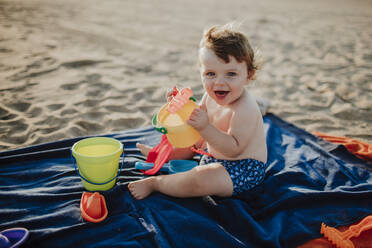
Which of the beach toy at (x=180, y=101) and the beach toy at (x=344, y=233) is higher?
the beach toy at (x=180, y=101)

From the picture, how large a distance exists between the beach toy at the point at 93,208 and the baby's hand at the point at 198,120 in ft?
2.43

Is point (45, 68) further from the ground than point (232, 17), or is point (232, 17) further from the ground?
point (232, 17)

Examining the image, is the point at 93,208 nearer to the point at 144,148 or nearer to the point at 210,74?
the point at 144,148

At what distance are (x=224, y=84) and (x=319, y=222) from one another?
3.47 feet

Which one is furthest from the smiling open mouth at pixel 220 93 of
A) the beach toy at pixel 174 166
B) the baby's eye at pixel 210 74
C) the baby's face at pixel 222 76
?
the beach toy at pixel 174 166

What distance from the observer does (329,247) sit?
1553 millimetres

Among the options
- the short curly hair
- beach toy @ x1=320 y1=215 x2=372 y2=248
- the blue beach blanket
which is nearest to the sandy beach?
the short curly hair

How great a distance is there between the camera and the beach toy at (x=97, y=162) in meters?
1.65

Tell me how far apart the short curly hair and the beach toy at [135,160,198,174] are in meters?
0.85

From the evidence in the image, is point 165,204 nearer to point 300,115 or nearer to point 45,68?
point 300,115

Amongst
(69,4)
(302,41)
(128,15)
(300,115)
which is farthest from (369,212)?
(69,4)

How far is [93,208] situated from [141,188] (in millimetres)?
324

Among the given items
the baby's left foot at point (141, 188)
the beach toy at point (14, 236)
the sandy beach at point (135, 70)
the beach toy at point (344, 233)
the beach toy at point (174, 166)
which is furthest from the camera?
the sandy beach at point (135, 70)

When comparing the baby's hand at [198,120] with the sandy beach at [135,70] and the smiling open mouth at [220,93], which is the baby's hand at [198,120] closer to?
the smiling open mouth at [220,93]
